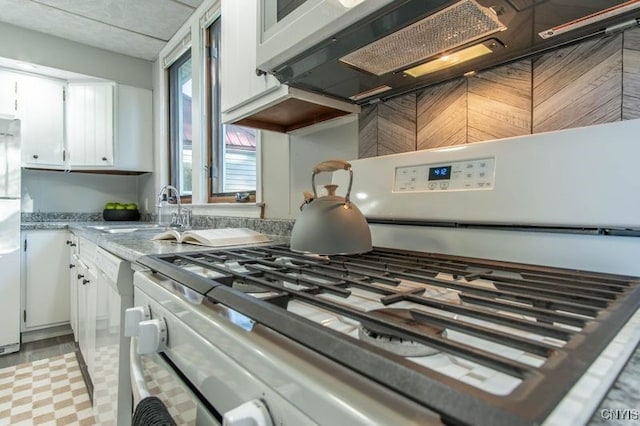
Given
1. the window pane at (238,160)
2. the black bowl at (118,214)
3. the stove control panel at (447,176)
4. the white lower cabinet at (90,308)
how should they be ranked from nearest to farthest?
the stove control panel at (447,176) → the white lower cabinet at (90,308) → the window pane at (238,160) → the black bowl at (118,214)

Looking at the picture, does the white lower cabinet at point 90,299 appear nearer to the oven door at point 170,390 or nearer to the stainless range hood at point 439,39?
the oven door at point 170,390

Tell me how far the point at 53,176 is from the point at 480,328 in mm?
3670

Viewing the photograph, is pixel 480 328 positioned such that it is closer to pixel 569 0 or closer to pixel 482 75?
pixel 569 0

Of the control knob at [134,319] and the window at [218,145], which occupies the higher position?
the window at [218,145]

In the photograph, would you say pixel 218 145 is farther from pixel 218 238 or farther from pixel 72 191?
pixel 72 191

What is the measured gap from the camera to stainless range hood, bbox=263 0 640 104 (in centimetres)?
66

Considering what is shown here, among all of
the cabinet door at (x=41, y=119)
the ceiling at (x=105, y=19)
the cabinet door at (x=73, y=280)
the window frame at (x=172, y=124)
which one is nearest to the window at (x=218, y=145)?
the ceiling at (x=105, y=19)

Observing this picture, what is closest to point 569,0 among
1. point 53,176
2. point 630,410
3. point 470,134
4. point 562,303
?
point 470,134

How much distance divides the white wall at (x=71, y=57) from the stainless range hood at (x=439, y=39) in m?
2.73

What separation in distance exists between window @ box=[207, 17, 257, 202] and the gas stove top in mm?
1503

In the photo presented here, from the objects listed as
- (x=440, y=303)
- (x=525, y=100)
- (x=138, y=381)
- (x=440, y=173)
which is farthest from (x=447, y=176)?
(x=138, y=381)

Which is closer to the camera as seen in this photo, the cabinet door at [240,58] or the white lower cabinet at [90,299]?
the cabinet door at [240,58]

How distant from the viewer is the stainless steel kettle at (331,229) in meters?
0.82

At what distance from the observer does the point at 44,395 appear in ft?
5.80
